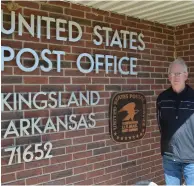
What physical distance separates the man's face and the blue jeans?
760 mm

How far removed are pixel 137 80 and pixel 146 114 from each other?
495mm

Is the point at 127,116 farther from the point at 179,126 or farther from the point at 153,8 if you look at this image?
the point at 153,8

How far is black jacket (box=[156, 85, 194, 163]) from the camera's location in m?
2.93

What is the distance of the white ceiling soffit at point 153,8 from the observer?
3.55m

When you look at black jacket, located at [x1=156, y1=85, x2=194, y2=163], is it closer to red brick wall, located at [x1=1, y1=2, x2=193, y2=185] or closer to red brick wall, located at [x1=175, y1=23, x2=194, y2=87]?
red brick wall, located at [x1=1, y1=2, x2=193, y2=185]

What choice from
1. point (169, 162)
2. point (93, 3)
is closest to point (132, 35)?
point (93, 3)

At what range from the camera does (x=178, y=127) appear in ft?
9.64

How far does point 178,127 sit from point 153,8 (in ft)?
5.31

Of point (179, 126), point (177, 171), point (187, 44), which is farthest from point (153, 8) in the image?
point (177, 171)

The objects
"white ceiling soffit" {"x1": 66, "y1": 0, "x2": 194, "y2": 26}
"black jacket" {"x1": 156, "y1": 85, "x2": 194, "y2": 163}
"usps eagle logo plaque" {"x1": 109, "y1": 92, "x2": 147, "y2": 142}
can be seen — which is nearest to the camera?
"black jacket" {"x1": 156, "y1": 85, "x2": 194, "y2": 163}

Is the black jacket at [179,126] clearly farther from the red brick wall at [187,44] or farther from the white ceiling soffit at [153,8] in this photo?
the red brick wall at [187,44]

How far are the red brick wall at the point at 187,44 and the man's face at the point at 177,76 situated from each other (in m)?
1.59

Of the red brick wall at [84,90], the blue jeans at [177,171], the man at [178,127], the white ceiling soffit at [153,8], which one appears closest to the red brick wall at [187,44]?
the red brick wall at [84,90]

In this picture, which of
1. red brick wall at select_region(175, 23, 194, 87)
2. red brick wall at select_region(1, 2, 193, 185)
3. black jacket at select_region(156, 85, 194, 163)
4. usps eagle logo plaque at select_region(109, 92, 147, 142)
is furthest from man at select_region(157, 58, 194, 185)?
red brick wall at select_region(175, 23, 194, 87)
